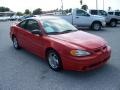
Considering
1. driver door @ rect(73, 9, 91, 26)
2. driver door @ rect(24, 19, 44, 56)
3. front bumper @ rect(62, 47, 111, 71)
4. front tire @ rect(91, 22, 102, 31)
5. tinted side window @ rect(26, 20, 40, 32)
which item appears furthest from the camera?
front tire @ rect(91, 22, 102, 31)

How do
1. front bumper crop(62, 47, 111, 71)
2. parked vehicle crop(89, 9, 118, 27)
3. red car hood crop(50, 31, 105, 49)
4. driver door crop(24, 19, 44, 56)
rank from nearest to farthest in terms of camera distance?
front bumper crop(62, 47, 111, 71), red car hood crop(50, 31, 105, 49), driver door crop(24, 19, 44, 56), parked vehicle crop(89, 9, 118, 27)

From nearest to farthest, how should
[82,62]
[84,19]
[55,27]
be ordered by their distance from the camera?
[82,62]
[55,27]
[84,19]

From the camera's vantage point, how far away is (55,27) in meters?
6.61

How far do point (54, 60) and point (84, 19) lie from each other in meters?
10.8

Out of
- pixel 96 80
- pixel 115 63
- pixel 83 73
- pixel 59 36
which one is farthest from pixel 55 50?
pixel 115 63

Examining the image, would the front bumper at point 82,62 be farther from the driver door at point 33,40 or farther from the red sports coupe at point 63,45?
the driver door at point 33,40

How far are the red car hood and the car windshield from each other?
303mm

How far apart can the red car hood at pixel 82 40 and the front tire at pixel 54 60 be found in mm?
460

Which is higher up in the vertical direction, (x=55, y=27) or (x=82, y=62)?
(x=55, y=27)

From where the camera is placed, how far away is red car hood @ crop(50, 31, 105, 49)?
17.9ft

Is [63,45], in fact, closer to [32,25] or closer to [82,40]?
[82,40]

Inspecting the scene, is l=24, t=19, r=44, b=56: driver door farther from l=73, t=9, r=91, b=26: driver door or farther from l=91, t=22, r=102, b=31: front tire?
l=91, t=22, r=102, b=31: front tire

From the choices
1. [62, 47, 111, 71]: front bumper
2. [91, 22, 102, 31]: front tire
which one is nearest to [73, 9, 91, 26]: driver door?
[91, 22, 102, 31]: front tire

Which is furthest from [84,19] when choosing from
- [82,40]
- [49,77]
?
[49,77]
